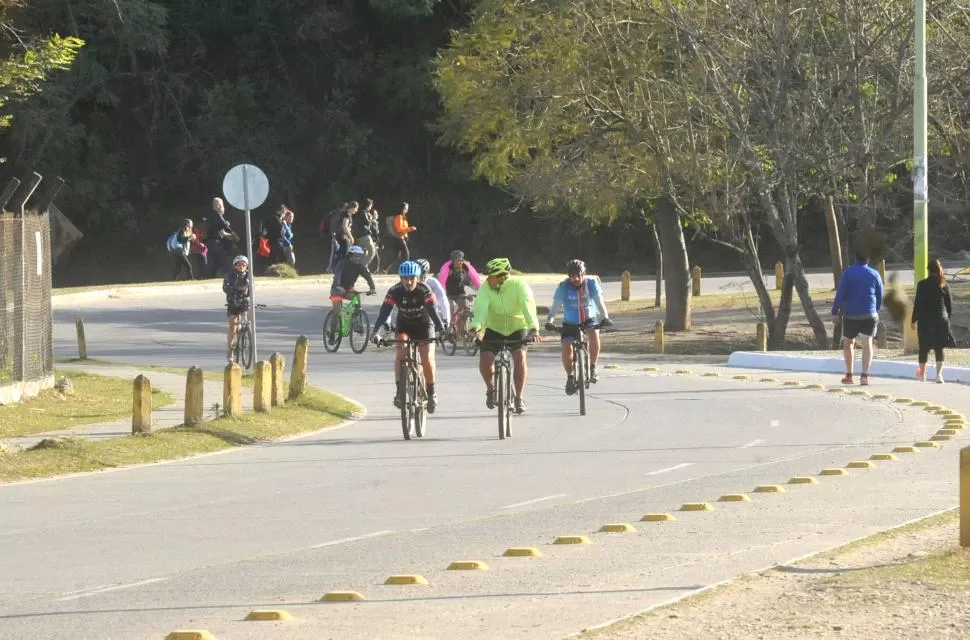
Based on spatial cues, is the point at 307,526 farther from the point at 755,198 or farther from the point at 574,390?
the point at 755,198

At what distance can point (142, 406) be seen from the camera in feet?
58.9

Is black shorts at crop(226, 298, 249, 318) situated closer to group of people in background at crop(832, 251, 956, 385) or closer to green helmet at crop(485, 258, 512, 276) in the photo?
Result: green helmet at crop(485, 258, 512, 276)

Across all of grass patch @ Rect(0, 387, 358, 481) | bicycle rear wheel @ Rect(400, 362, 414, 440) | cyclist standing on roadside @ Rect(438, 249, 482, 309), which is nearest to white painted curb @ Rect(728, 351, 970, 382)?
cyclist standing on roadside @ Rect(438, 249, 482, 309)

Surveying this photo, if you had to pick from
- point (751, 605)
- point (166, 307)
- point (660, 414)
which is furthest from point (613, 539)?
point (166, 307)

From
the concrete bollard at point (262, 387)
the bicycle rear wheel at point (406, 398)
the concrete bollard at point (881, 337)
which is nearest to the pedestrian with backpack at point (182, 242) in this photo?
the concrete bollard at point (881, 337)

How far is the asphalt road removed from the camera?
332 inches

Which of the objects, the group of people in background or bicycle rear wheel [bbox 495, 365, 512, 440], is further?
the group of people in background

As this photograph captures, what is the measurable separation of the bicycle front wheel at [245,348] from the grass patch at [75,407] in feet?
6.96

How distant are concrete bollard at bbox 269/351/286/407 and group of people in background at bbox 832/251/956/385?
701 centimetres

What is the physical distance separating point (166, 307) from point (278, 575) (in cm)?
3039

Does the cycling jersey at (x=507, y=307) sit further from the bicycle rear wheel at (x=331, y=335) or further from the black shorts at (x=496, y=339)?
the bicycle rear wheel at (x=331, y=335)

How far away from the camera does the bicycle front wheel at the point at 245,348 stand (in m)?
26.6

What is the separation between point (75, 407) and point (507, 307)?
227 inches

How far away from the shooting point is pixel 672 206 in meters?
40.2
